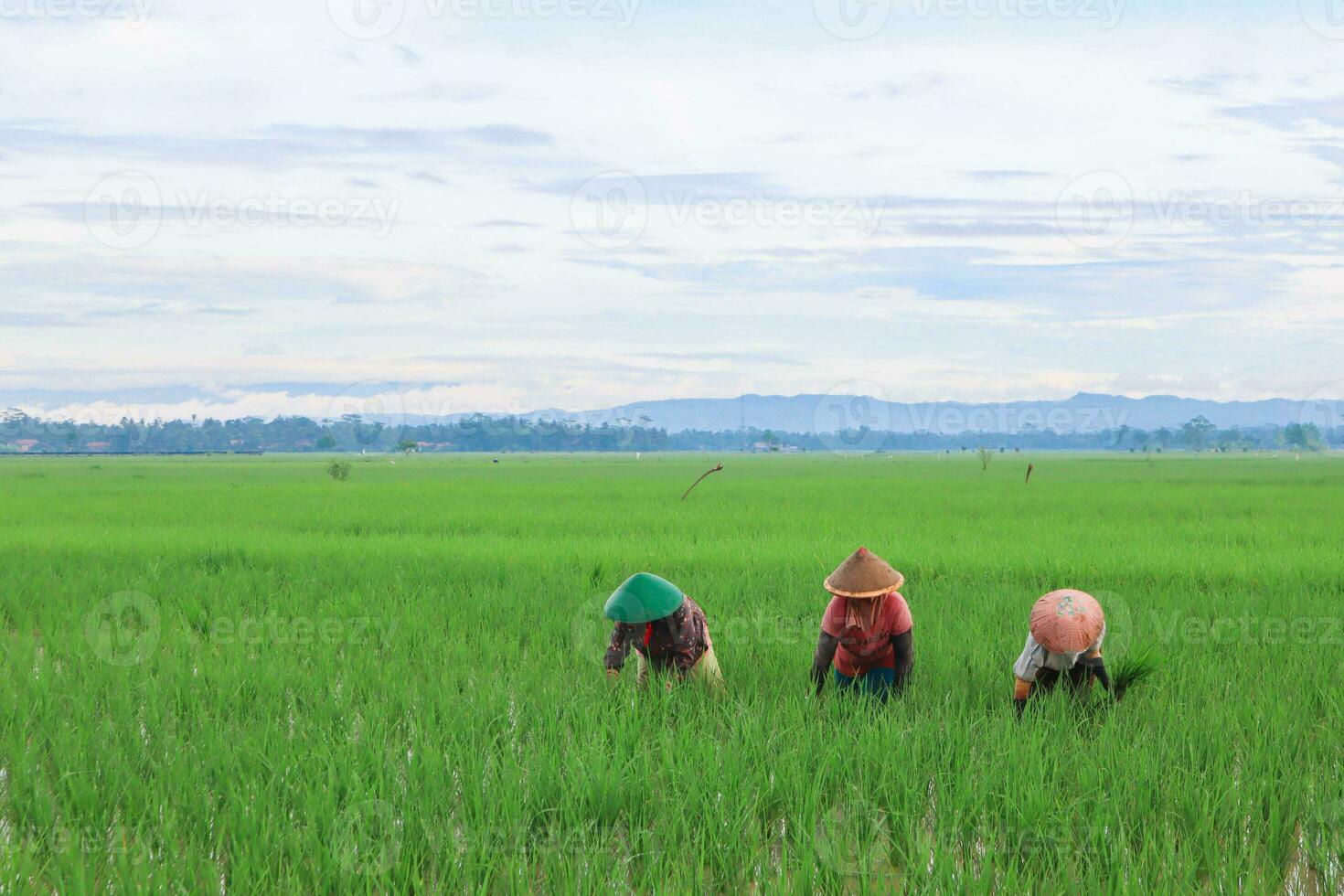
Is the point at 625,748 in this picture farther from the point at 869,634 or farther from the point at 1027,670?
the point at 1027,670

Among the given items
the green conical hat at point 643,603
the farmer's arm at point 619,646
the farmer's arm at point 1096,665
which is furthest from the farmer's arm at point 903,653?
the farmer's arm at point 619,646

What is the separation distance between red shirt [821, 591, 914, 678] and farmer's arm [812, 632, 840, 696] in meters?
0.04

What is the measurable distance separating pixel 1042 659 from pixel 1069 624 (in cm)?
27

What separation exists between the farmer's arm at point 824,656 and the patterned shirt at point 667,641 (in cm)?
56

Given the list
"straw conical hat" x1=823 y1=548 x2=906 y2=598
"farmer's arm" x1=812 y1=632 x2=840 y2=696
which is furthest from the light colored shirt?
"farmer's arm" x1=812 y1=632 x2=840 y2=696

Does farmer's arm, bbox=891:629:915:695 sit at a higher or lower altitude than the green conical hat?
lower

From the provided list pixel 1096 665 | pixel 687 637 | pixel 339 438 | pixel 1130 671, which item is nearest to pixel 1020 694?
pixel 1096 665

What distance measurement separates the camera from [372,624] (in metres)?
6.91

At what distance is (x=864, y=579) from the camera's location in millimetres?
4164

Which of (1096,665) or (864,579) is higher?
(864,579)

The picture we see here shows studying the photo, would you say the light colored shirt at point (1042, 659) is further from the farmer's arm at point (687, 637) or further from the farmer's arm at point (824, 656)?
A: the farmer's arm at point (687, 637)

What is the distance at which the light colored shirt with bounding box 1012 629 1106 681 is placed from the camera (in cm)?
423

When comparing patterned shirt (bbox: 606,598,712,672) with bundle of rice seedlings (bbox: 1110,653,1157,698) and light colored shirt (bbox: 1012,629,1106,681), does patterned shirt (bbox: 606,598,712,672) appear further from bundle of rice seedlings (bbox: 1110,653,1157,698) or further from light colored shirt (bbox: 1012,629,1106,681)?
bundle of rice seedlings (bbox: 1110,653,1157,698)

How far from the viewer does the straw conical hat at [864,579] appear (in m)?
4.14
